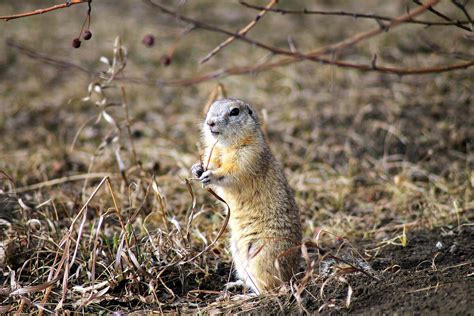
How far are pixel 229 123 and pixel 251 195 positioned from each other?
0.51 metres

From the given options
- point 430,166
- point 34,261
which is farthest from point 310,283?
point 430,166

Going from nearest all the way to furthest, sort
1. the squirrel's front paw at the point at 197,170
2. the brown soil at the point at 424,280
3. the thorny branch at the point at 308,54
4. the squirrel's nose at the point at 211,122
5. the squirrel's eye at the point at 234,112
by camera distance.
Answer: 1. the brown soil at the point at 424,280
2. the thorny branch at the point at 308,54
3. the squirrel's front paw at the point at 197,170
4. the squirrel's nose at the point at 211,122
5. the squirrel's eye at the point at 234,112

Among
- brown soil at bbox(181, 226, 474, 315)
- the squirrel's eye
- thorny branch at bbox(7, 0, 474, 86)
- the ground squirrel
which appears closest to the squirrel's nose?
the ground squirrel

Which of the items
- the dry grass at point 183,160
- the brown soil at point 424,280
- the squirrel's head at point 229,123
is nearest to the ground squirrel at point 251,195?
the squirrel's head at point 229,123

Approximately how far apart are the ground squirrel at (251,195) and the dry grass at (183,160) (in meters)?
0.18

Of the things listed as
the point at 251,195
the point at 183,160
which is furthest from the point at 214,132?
the point at 183,160

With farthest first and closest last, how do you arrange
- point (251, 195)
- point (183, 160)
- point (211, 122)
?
1. point (183, 160)
2. point (211, 122)
3. point (251, 195)

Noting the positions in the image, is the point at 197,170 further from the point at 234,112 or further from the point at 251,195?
the point at 234,112

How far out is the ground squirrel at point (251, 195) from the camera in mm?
3695

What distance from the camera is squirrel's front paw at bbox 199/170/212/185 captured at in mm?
3762

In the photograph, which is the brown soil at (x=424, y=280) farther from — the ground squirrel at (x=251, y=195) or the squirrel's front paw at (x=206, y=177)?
the squirrel's front paw at (x=206, y=177)

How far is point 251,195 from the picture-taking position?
3.92m

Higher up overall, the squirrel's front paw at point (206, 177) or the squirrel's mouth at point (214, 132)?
the squirrel's mouth at point (214, 132)

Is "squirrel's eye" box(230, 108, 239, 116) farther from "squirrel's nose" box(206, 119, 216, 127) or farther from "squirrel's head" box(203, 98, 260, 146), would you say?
"squirrel's nose" box(206, 119, 216, 127)
